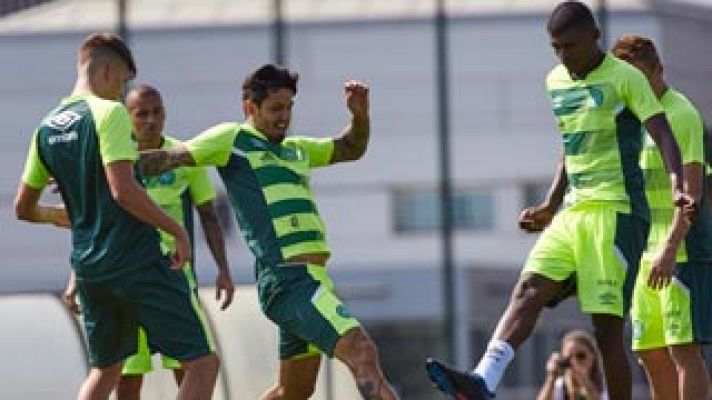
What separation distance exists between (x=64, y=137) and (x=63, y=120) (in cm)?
6

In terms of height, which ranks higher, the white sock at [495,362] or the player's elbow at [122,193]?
the player's elbow at [122,193]

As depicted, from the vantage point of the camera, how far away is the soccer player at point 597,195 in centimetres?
1199

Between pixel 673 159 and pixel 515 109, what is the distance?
35.9 meters

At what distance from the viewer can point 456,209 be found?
5031 centimetres

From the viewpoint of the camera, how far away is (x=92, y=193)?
11.6m

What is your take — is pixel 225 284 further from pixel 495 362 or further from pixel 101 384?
pixel 495 362

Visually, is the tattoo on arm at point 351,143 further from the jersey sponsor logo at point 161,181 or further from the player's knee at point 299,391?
the jersey sponsor logo at point 161,181

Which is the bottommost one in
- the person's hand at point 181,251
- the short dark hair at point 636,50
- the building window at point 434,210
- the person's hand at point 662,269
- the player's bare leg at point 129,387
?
the building window at point 434,210

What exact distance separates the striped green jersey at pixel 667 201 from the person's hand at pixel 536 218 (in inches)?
20.7

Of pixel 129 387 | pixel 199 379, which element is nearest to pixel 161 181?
pixel 129 387

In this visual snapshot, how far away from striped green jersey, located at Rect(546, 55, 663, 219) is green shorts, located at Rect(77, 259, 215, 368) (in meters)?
1.61

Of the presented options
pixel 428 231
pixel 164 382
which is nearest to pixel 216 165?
pixel 164 382

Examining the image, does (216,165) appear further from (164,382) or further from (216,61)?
(216,61)

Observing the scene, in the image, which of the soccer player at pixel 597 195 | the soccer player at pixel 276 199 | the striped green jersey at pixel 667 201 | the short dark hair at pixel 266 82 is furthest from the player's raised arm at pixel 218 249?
the striped green jersey at pixel 667 201
